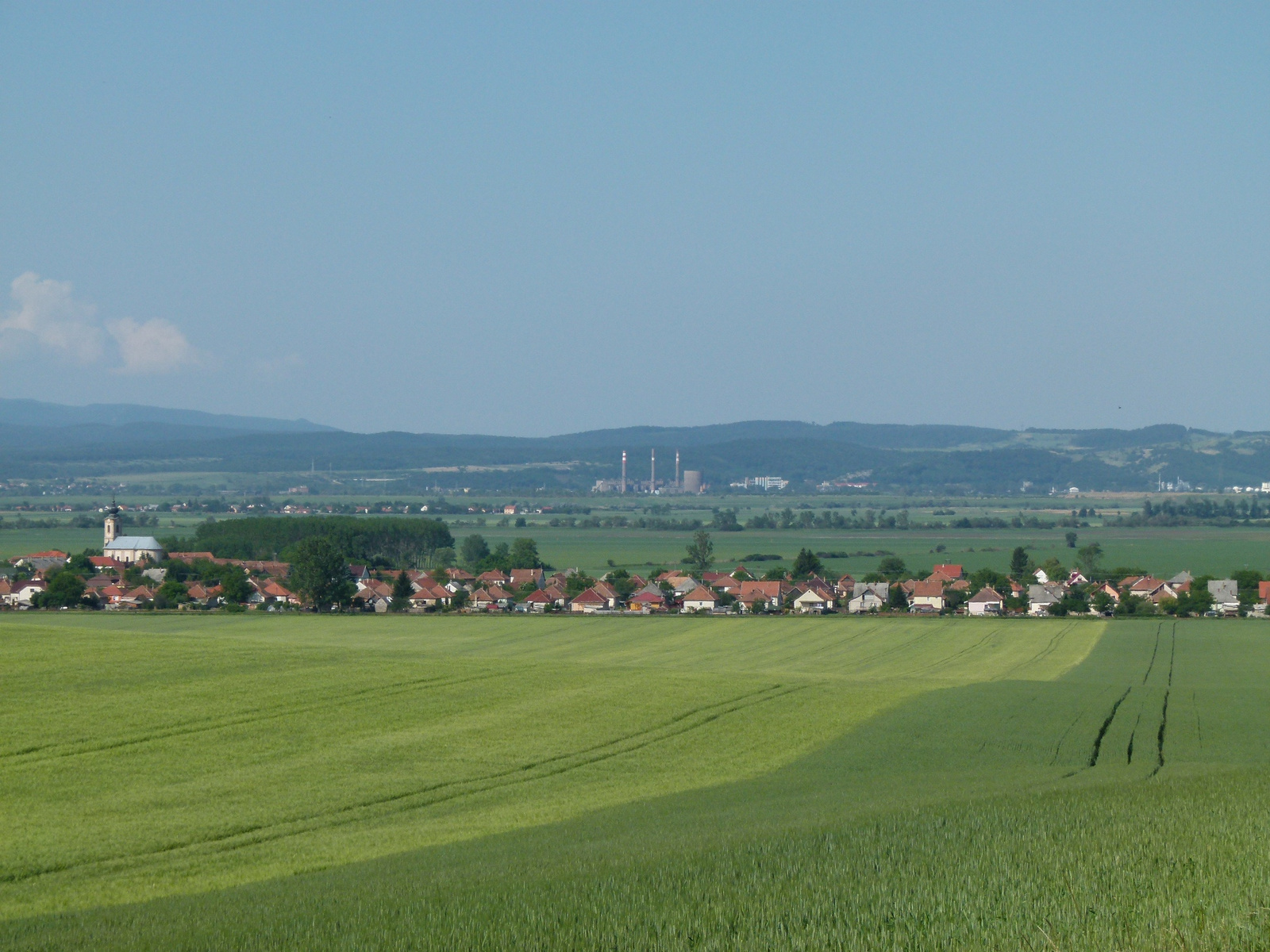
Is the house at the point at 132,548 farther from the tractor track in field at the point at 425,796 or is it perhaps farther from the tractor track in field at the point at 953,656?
the tractor track in field at the point at 425,796

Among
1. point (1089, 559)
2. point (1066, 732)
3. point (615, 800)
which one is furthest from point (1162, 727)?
point (1089, 559)

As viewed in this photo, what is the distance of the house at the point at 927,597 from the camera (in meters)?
76.9

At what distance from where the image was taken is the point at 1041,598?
77.2 metres

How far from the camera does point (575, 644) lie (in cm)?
5572

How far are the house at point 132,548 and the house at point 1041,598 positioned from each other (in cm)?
7628

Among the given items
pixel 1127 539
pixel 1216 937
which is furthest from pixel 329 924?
pixel 1127 539

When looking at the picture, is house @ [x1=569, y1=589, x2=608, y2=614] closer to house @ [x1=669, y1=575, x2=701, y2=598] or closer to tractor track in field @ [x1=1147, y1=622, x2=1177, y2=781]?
house @ [x1=669, y1=575, x2=701, y2=598]

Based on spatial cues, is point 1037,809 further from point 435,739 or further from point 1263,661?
point 1263,661

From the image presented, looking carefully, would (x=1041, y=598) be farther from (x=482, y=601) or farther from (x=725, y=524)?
(x=725, y=524)

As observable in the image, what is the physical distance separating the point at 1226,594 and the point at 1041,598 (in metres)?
10.2

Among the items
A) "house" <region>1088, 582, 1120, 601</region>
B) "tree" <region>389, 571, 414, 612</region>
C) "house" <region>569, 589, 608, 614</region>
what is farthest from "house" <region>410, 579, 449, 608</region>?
"house" <region>1088, 582, 1120, 601</region>

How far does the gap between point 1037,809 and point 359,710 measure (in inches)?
709

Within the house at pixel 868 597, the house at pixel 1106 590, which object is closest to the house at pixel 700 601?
the house at pixel 868 597

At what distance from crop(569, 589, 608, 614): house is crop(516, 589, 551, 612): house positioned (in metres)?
1.64
